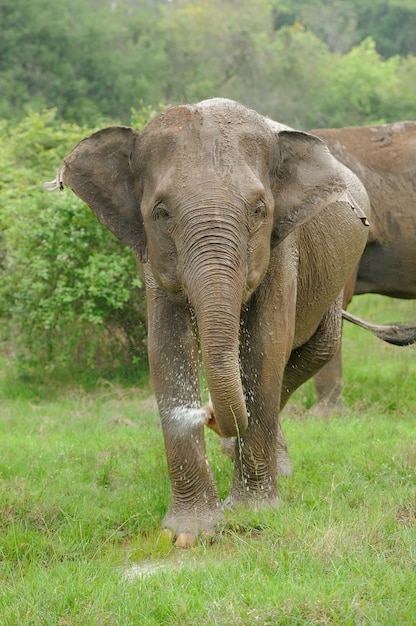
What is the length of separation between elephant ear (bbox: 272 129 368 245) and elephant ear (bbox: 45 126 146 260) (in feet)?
2.51

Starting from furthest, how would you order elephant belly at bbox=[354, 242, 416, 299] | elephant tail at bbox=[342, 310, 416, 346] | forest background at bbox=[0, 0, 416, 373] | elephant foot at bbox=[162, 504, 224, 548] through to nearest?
forest background at bbox=[0, 0, 416, 373], elephant belly at bbox=[354, 242, 416, 299], elephant tail at bbox=[342, 310, 416, 346], elephant foot at bbox=[162, 504, 224, 548]

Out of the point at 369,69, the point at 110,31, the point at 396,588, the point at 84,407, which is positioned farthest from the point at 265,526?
Result: the point at 369,69

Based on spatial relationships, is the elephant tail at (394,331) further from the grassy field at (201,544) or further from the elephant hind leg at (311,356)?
the grassy field at (201,544)

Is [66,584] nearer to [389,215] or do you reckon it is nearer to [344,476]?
[344,476]

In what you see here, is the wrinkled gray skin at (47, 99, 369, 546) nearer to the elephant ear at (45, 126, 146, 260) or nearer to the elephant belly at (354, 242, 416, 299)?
the elephant ear at (45, 126, 146, 260)

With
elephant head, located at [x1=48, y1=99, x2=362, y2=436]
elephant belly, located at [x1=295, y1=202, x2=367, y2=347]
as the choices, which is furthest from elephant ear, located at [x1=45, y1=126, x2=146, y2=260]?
elephant belly, located at [x1=295, y1=202, x2=367, y2=347]

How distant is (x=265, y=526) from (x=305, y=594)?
1.29 meters

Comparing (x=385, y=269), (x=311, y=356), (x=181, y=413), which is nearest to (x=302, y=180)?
(x=181, y=413)

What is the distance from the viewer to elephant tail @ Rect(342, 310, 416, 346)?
8.33m

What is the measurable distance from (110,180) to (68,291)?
488 centimetres

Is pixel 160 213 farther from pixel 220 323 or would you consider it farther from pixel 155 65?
pixel 155 65

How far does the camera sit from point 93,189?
6.11 m

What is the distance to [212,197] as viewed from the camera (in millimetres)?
5207

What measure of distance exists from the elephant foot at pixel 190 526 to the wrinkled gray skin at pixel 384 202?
467cm
